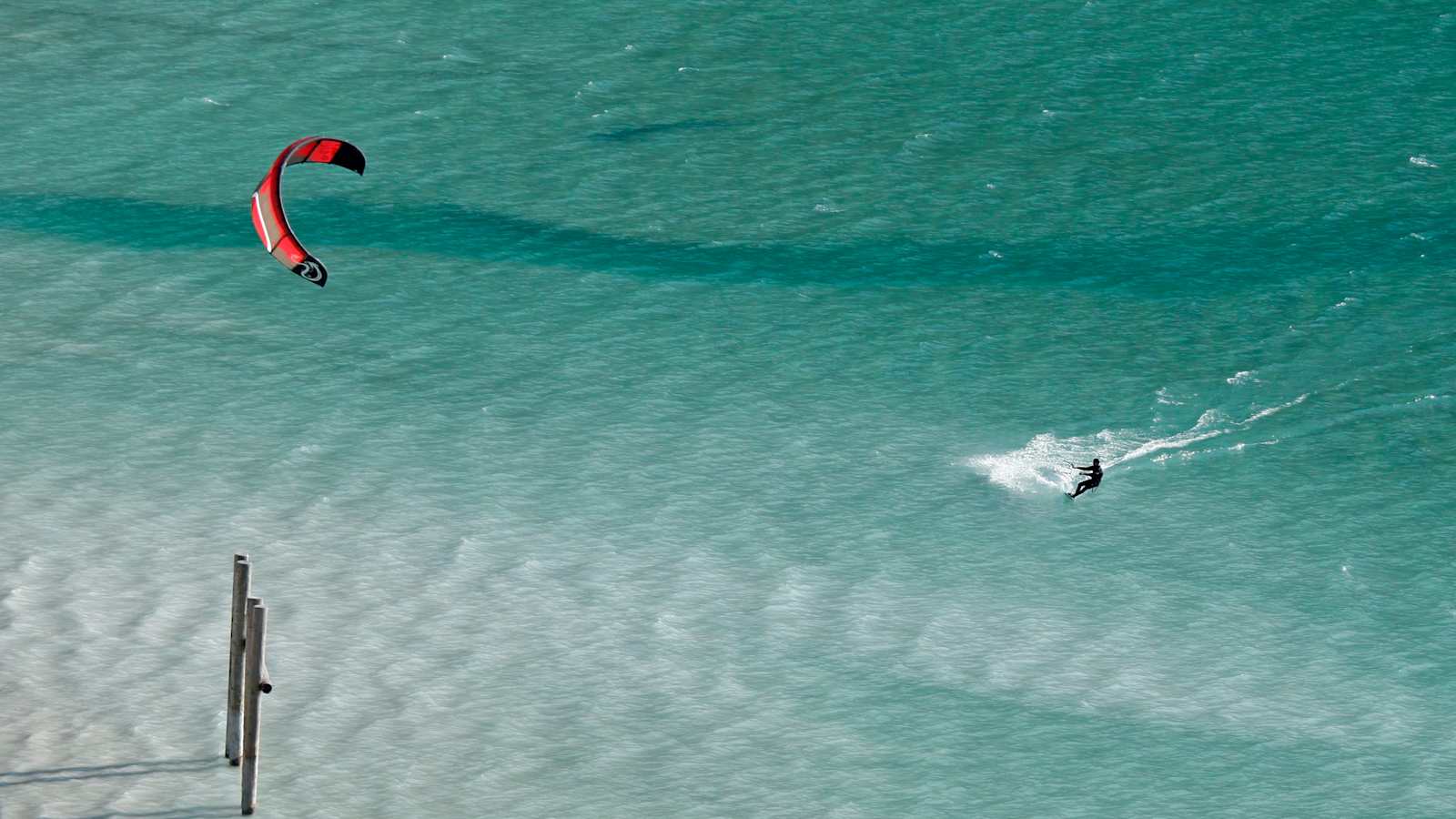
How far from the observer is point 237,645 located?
1036cm

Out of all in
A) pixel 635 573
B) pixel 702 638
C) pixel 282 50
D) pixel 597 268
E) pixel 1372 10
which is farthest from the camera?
pixel 1372 10

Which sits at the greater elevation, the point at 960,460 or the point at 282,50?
the point at 282,50

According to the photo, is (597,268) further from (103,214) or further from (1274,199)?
(1274,199)

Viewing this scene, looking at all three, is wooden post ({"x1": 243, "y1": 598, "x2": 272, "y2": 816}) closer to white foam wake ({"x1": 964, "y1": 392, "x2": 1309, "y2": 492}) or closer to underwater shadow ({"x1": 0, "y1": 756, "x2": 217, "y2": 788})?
underwater shadow ({"x1": 0, "y1": 756, "x2": 217, "y2": 788})

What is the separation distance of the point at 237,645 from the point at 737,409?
8178 millimetres

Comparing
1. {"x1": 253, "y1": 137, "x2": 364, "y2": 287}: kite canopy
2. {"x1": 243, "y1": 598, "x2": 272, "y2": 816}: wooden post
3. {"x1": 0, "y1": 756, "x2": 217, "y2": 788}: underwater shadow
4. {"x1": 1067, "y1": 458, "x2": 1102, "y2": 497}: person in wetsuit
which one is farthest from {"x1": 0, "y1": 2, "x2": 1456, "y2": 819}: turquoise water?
{"x1": 253, "y1": 137, "x2": 364, "y2": 287}: kite canopy

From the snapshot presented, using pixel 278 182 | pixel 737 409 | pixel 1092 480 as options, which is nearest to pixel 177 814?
pixel 278 182

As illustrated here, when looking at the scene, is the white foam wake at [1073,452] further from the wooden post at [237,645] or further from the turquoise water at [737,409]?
the wooden post at [237,645]

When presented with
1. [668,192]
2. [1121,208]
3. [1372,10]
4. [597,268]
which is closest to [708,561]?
[597,268]

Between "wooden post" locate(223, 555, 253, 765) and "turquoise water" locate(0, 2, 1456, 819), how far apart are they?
0.52 metres

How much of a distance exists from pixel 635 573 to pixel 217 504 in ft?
12.7

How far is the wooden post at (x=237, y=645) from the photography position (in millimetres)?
10109

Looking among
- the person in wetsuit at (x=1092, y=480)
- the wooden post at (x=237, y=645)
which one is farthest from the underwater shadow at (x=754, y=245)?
the wooden post at (x=237, y=645)

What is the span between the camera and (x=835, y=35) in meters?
27.7
